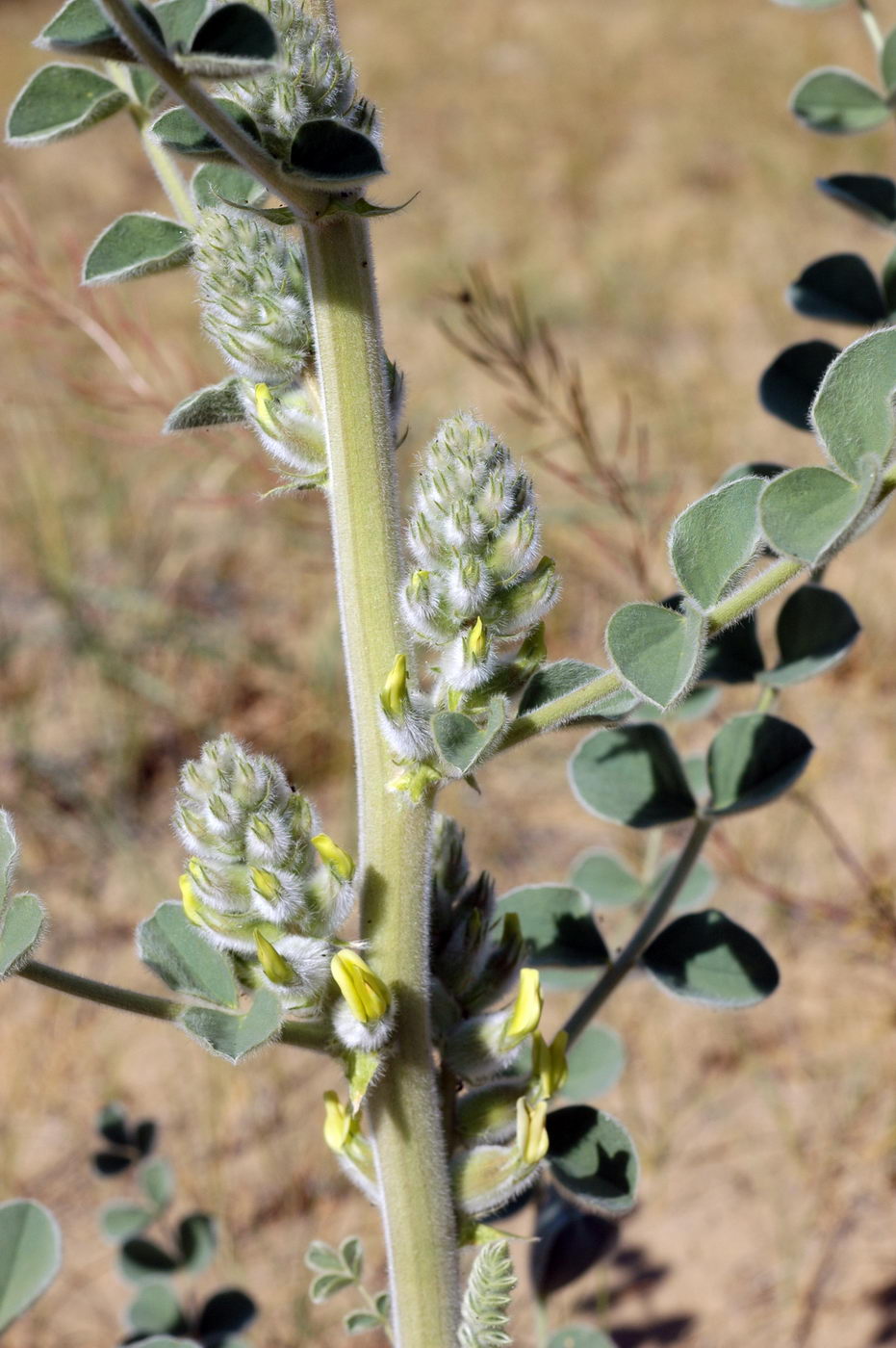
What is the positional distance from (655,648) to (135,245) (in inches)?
23.8

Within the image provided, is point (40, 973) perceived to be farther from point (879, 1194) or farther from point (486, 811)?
point (486, 811)

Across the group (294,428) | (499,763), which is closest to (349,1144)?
(294,428)

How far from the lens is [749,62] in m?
7.81

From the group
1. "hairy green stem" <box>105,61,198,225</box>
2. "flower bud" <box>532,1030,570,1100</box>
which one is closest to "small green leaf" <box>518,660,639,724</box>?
"flower bud" <box>532,1030,570,1100</box>

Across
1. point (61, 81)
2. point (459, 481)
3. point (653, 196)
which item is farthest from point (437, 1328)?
point (653, 196)

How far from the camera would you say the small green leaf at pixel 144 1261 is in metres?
1.90

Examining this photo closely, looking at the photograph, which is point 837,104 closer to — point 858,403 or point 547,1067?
point 858,403

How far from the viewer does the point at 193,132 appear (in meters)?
0.96

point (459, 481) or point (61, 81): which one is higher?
point (61, 81)

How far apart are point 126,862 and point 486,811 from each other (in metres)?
1.06

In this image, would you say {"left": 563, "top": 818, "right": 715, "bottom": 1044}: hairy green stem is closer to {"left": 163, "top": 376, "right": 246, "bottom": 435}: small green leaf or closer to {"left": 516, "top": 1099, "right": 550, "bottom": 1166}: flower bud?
{"left": 516, "top": 1099, "right": 550, "bottom": 1166}: flower bud

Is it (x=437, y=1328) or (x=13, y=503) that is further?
(x=13, y=503)

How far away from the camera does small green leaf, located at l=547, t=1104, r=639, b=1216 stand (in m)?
1.22

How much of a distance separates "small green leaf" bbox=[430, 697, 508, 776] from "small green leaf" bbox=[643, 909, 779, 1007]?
49 centimetres
